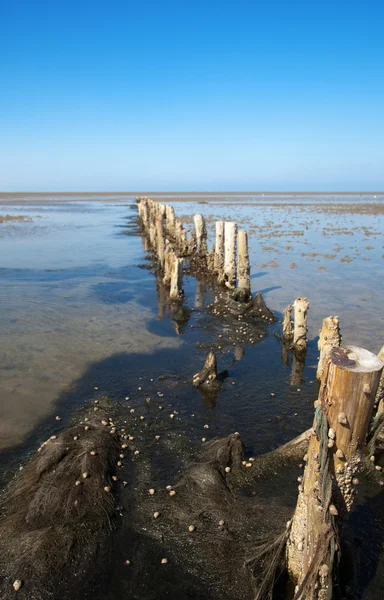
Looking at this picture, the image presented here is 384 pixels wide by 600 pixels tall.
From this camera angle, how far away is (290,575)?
452cm

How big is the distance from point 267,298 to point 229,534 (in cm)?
1261

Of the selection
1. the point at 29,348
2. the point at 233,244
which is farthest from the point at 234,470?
the point at 233,244

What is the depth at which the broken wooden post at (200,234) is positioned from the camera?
23188mm

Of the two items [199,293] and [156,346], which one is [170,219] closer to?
[199,293]

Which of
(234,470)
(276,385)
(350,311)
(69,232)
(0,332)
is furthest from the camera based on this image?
(69,232)

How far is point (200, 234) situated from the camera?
930 inches

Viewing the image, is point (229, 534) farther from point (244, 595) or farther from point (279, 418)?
point (279, 418)

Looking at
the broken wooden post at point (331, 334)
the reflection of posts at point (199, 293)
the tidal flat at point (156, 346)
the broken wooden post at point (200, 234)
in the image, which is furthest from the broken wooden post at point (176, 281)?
the broken wooden post at point (331, 334)

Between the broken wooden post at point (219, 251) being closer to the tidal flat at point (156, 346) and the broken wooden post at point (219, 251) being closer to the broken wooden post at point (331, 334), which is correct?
the tidal flat at point (156, 346)

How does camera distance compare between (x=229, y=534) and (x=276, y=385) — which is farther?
(x=276, y=385)

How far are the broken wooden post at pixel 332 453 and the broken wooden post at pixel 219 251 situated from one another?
15070 mm

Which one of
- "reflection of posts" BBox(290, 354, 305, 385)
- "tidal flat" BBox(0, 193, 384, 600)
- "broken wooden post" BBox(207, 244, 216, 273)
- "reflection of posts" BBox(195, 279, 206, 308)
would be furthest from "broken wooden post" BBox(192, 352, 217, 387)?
"broken wooden post" BBox(207, 244, 216, 273)

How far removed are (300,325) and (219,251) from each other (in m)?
9.40

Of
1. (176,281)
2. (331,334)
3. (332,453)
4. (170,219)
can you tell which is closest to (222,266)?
(176,281)
